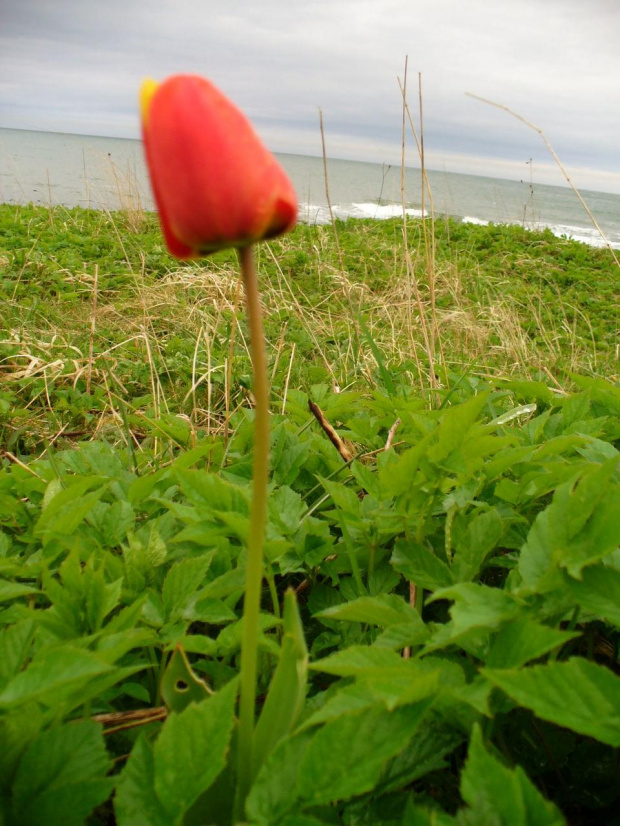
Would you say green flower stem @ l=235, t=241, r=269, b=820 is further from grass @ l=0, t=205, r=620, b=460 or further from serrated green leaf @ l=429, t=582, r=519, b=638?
grass @ l=0, t=205, r=620, b=460

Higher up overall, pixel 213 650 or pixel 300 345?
pixel 213 650

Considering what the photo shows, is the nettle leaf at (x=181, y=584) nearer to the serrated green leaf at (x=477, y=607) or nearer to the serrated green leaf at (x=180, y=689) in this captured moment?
the serrated green leaf at (x=180, y=689)

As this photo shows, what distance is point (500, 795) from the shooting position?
0.68 metres

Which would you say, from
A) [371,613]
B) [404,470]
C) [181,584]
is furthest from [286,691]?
[404,470]

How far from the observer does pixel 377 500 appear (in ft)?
4.61

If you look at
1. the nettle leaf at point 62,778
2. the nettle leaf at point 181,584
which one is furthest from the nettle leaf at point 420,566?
the nettle leaf at point 62,778

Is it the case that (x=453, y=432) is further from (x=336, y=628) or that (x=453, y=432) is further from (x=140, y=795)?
(x=140, y=795)

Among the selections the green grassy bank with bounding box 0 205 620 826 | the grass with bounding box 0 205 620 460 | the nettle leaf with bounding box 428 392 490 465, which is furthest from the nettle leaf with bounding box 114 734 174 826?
the grass with bounding box 0 205 620 460

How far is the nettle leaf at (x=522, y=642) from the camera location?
0.79 metres

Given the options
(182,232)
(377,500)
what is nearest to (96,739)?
(182,232)

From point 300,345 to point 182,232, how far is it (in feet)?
12.3

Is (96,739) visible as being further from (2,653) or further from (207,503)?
(207,503)

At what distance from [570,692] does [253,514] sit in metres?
0.41

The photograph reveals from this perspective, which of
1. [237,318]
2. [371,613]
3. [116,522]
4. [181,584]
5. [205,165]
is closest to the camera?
[205,165]
